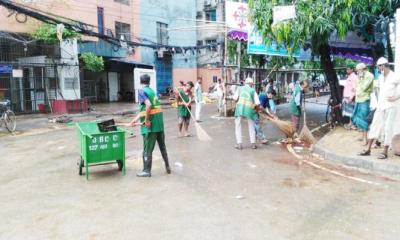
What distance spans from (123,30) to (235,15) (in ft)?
51.3

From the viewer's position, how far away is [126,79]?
107ft

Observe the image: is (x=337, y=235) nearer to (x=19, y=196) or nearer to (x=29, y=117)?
(x=19, y=196)

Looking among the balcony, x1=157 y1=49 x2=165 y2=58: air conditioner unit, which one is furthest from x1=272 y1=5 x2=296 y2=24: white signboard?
x1=157 y1=49 x2=165 y2=58: air conditioner unit

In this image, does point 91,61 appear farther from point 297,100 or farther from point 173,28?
point 297,100

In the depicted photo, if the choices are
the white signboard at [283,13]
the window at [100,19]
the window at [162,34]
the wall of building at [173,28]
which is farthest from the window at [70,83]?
the white signboard at [283,13]

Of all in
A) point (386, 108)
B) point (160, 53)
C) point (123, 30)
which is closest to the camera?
point (386, 108)

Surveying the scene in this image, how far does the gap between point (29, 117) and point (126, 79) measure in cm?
1420

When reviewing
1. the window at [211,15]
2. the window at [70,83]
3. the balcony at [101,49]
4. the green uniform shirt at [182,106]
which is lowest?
the green uniform shirt at [182,106]

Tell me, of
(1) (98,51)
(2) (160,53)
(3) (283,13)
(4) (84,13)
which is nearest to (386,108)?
(3) (283,13)

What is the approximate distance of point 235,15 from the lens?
627 inches

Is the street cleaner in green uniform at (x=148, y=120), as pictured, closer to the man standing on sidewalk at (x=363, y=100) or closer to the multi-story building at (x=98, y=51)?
the man standing on sidewalk at (x=363, y=100)

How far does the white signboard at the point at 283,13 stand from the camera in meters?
10.2

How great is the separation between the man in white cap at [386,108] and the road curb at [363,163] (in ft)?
1.12

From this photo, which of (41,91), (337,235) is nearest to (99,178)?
(337,235)
